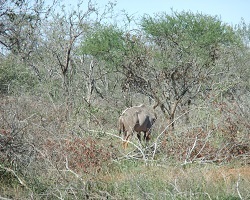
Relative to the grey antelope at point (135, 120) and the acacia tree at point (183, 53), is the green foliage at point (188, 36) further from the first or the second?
the grey antelope at point (135, 120)

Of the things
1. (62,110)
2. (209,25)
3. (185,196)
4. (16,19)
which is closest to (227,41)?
(209,25)

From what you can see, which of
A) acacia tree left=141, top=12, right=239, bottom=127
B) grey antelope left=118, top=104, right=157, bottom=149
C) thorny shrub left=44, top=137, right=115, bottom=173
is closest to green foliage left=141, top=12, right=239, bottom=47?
acacia tree left=141, top=12, right=239, bottom=127

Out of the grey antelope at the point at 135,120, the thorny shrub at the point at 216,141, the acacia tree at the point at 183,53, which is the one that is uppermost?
the acacia tree at the point at 183,53

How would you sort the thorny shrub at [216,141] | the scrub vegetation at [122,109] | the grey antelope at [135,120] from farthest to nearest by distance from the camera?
the grey antelope at [135,120], the thorny shrub at [216,141], the scrub vegetation at [122,109]

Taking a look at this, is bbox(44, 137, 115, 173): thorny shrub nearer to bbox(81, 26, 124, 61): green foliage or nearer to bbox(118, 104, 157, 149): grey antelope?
bbox(118, 104, 157, 149): grey antelope

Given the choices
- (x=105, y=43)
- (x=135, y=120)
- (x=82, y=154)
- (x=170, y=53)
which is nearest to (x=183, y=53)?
(x=170, y=53)

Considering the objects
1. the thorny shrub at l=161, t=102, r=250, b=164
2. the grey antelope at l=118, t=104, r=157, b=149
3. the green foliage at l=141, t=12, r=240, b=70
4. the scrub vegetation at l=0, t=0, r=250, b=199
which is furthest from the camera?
the green foliage at l=141, t=12, r=240, b=70

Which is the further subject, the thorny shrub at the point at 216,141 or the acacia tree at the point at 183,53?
the acacia tree at the point at 183,53

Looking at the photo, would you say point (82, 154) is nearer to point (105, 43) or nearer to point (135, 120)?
point (135, 120)

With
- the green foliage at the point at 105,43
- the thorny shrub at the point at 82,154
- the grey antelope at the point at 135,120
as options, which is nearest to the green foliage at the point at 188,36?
the green foliage at the point at 105,43

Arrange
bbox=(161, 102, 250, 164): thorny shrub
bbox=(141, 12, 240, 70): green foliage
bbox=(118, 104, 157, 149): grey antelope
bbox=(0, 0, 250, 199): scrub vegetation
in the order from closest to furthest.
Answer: bbox=(0, 0, 250, 199): scrub vegetation < bbox=(161, 102, 250, 164): thorny shrub < bbox=(118, 104, 157, 149): grey antelope < bbox=(141, 12, 240, 70): green foliage

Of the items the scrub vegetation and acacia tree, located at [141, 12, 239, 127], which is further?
acacia tree, located at [141, 12, 239, 127]

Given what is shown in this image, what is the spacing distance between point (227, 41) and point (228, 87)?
200cm

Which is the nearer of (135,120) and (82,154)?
(82,154)
